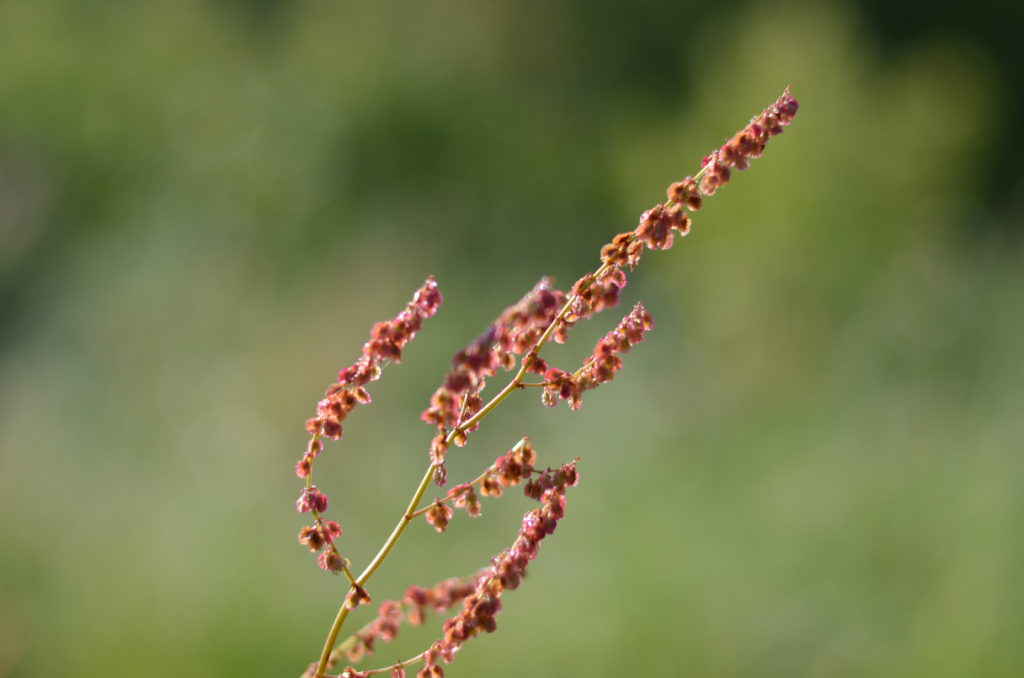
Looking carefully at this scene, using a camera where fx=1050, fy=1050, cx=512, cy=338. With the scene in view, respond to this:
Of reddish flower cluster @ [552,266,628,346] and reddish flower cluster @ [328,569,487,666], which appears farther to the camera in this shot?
reddish flower cluster @ [328,569,487,666]

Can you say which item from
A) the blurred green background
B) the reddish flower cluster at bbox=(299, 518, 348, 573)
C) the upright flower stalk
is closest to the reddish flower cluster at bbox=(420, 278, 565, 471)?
the upright flower stalk

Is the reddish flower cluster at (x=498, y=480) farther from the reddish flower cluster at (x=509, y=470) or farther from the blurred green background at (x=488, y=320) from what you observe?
the blurred green background at (x=488, y=320)

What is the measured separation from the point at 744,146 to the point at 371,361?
385 millimetres

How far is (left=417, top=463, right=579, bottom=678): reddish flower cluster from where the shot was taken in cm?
92

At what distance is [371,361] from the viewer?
94 centimetres

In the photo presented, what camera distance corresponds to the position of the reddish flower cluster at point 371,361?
903 mm

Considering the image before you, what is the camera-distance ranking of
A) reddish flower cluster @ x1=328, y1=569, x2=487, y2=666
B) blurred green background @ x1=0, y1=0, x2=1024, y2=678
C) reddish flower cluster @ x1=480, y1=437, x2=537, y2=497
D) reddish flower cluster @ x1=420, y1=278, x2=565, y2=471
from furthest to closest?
blurred green background @ x1=0, y1=0, x2=1024, y2=678
reddish flower cluster @ x1=328, y1=569, x2=487, y2=666
reddish flower cluster @ x1=480, y1=437, x2=537, y2=497
reddish flower cluster @ x1=420, y1=278, x2=565, y2=471

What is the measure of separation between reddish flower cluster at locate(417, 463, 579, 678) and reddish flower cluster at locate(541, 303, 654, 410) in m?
0.07

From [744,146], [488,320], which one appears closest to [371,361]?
[744,146]

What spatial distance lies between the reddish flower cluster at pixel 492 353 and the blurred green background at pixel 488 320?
9.07 feet

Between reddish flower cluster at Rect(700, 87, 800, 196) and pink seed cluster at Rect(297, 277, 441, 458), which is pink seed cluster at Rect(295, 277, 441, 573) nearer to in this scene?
pink seed cluster at Rect(297, 277, 441, 458)

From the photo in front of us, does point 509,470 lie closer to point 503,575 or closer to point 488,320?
point 503,575

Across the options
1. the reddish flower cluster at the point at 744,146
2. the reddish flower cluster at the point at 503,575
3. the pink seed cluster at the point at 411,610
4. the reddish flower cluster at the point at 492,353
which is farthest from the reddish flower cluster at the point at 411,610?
the reddish flower cluster at the point at 744,146

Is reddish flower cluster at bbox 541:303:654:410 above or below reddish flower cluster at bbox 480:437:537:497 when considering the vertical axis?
above
